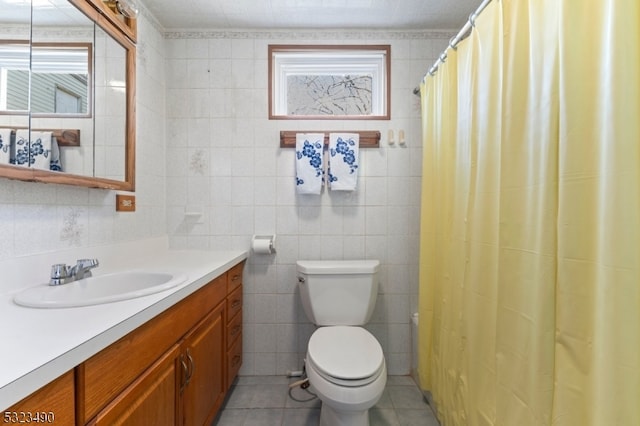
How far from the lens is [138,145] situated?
1.65 m

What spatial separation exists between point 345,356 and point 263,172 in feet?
3.91

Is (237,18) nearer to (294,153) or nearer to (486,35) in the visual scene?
(294,153)

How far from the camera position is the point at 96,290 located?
1132 millimetres

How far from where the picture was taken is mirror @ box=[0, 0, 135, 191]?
956 millimetres

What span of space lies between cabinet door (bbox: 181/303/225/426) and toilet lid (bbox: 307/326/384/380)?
0.46 metres

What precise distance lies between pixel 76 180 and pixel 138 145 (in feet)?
1.80

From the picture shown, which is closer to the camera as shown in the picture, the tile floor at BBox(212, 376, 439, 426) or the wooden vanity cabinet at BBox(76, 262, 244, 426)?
the wooden vanity cabinet at BBox(76, 262, 244, 426)

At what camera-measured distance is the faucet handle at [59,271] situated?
1.04 meters

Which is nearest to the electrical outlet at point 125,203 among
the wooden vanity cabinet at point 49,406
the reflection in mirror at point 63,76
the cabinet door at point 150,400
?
the reflection in mirror at point 63,76

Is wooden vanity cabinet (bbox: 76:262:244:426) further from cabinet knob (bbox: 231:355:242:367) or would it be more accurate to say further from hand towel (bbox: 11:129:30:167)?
hand towel (bbox: 11:129:30:167)

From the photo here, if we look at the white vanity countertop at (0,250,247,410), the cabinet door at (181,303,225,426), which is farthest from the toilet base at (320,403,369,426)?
the white vanity countertop at (0,250,247,410)

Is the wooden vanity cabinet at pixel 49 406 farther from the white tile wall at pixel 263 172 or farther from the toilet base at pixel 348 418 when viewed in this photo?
the white tile wall at pixel 263 172

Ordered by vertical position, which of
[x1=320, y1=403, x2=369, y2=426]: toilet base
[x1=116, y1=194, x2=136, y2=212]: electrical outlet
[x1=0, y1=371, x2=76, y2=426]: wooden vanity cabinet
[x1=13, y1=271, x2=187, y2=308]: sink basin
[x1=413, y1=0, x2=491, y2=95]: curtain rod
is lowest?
[x1=320, y1=403, x2=369, y2=426]: toilet base

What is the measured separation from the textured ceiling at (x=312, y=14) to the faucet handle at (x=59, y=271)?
1.52 metres
